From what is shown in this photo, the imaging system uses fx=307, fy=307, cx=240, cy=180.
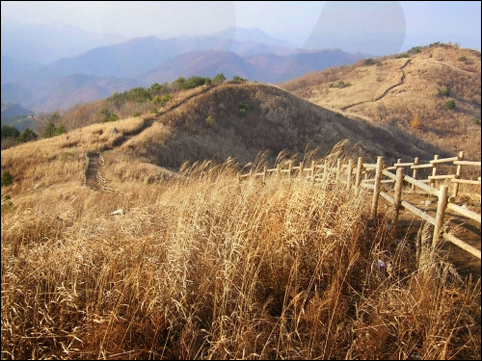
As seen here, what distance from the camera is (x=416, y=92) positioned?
1478 inches

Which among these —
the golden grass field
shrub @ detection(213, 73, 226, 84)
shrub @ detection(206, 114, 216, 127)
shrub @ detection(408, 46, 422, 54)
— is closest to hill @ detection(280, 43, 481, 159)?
shrub @ detection(408, 46, 422, 54)

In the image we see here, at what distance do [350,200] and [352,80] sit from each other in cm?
5971

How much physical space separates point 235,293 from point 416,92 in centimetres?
4243

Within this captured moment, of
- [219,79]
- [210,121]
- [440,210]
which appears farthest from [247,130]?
[440,210]

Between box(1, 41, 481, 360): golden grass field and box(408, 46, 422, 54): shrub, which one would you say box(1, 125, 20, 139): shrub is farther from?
box(408, 46, 422, 54): shrub

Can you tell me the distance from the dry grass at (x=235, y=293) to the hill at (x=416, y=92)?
11.7m

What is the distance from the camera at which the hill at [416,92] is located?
2297cm

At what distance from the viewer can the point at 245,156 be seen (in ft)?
88.7

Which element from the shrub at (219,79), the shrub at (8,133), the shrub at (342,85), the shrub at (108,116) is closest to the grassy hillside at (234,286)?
the shrub at (8,133)

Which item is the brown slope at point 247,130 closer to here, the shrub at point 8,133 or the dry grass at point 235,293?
the shrub at point 8,133

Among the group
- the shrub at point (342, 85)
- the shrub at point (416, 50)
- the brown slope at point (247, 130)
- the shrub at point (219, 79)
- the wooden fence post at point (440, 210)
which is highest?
the shrub at point (416, 50)

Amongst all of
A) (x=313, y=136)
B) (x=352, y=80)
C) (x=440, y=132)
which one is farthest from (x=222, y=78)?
(x=352, y=80)

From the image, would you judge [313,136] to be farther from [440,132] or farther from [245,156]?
[440,132]

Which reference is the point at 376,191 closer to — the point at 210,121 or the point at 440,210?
the point at 440,210
